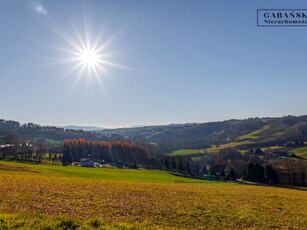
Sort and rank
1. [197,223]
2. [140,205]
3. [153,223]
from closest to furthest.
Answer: [153,223] < [197,223] < [140,205]

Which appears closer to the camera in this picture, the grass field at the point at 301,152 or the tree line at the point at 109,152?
the grass field at the point at 301,152

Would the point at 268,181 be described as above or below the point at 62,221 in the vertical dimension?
below

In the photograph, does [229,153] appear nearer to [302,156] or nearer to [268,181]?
[302,156]

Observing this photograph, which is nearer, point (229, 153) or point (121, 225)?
point (121, 225)

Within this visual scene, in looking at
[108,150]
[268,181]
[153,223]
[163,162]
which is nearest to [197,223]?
[153,223]

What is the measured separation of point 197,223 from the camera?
48.2 feet

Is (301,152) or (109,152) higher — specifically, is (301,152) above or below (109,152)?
above

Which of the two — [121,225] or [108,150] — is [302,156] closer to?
[108,150]

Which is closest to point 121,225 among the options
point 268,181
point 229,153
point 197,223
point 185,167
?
point 197,223

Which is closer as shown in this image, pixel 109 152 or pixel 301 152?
pixel 301 152

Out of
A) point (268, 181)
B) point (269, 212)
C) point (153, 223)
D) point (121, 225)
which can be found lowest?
point (268, 181)

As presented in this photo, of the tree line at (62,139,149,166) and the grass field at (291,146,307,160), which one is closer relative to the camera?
the grass field at (291,146,307,160)

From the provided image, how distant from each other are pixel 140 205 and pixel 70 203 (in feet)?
20.5

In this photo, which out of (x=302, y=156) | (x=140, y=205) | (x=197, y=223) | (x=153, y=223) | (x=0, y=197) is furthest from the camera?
(x=302, y=156)
